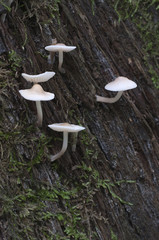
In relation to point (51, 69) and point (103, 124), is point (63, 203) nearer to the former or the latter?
point (103, 124)

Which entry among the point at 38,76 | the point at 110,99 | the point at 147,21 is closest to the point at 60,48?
the point at 38,76

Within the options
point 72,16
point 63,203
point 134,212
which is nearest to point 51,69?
point 72,16

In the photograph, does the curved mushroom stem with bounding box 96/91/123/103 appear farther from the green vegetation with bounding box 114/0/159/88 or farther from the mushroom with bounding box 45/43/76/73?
the green vegetation with bounding box 114/0/159/88

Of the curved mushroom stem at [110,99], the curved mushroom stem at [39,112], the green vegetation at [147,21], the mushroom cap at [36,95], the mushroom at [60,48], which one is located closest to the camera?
the mushroom cap at [36,95]

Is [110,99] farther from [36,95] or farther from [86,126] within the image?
[36,95]

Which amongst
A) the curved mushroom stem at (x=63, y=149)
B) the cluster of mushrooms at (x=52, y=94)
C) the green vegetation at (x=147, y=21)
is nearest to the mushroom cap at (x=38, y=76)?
the cluster of mushrooms at (x=52, y=94)

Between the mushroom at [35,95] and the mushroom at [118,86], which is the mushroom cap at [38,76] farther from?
the mushroom at [118,86]
